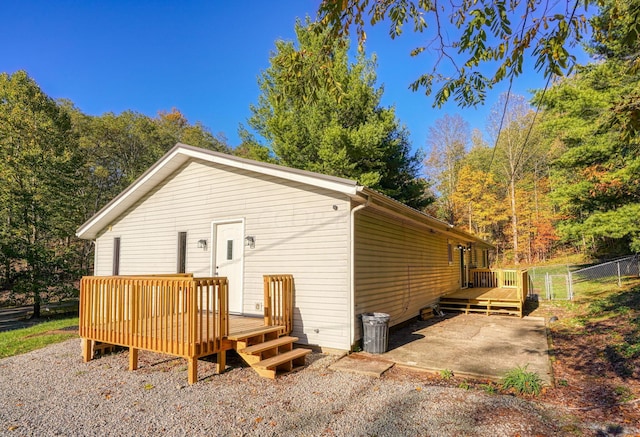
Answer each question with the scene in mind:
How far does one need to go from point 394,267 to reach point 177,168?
5809mm

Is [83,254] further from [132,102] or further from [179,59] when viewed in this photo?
[179,59]

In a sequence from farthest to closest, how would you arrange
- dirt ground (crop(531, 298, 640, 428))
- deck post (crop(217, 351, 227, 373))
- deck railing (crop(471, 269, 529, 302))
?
deck railing (crop(471, 269, 529, 302)), deck post (crop(217, 351, 227, 373)), dirt ground (crop(531, 298, 640, 428))

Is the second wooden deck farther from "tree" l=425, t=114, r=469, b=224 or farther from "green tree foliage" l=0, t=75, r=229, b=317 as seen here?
"tree" l=425, t=114, r=469, b=224

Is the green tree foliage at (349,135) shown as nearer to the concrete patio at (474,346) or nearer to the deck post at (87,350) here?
the concrete patio at (474,346)

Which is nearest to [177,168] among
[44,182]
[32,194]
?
[32,194]

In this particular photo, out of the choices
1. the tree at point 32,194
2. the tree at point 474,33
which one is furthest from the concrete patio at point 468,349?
the tree at point 32,194

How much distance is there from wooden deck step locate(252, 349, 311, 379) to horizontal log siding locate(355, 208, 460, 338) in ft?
4.16

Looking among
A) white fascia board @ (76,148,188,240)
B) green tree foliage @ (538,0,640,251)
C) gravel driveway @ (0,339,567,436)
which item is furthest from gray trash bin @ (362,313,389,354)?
green tree foliage @ (538,0,640,251)

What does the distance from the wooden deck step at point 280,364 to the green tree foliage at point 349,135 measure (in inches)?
Answer: 416

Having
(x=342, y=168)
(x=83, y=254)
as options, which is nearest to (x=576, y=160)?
(x=342, y=168)

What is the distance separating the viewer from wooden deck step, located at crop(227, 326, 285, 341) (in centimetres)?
505

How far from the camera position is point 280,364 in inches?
200

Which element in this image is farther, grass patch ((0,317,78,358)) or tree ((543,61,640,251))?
tree ((543,61,640,251))

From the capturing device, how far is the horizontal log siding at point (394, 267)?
6594 millimetres
